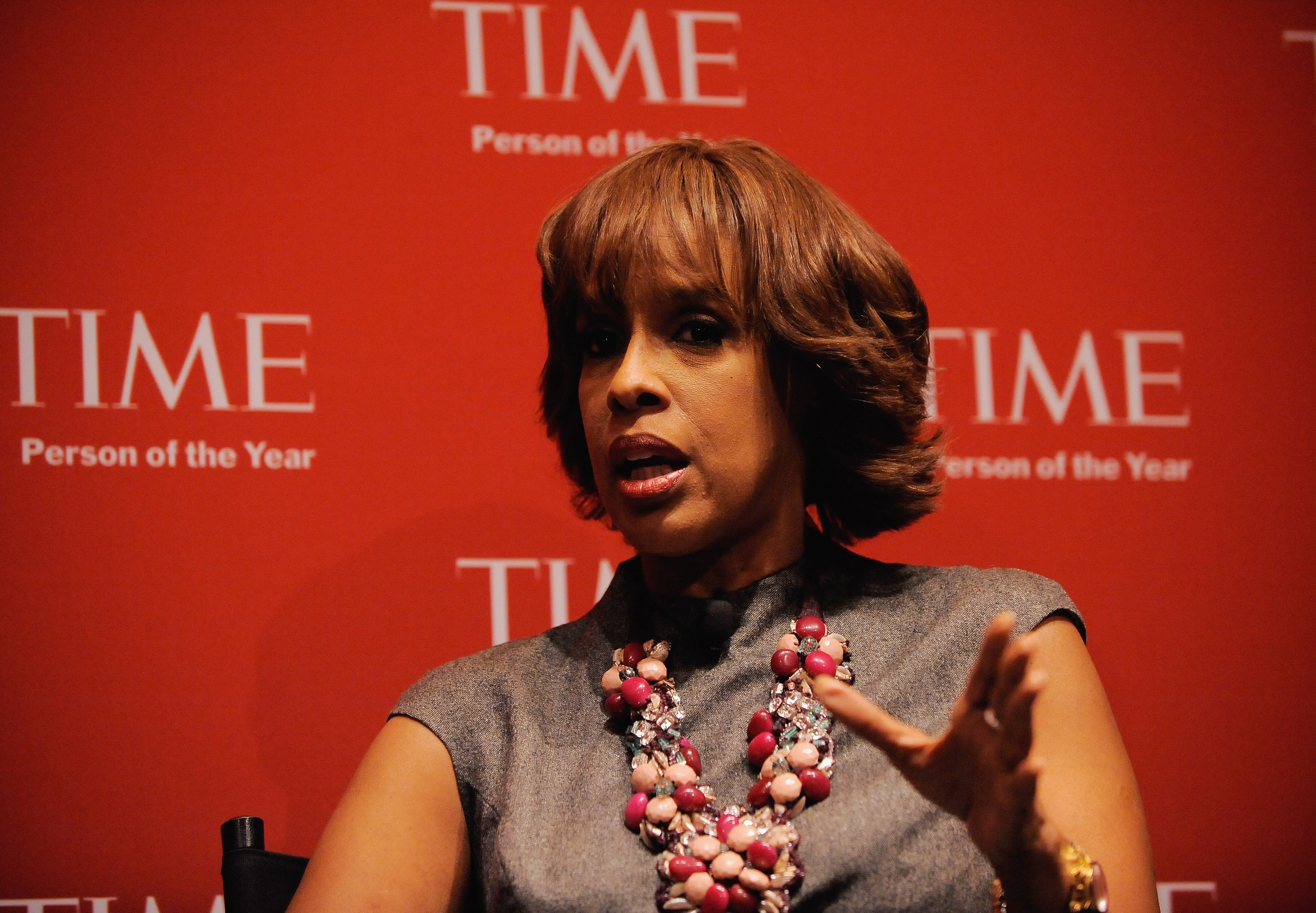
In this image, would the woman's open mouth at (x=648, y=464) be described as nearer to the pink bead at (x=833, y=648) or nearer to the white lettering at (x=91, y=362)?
the pink bead at (x=833, y=648)

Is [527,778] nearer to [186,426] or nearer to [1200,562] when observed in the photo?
[186,426]

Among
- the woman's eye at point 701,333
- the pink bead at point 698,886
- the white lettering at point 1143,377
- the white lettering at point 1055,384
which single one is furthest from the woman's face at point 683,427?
the white lettering at point 1143,377

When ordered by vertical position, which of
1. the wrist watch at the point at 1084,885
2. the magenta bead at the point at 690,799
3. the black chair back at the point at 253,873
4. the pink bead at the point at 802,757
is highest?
the pink bead at the point at 802,757

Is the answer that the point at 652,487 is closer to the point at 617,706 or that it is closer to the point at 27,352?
the point at 617,706

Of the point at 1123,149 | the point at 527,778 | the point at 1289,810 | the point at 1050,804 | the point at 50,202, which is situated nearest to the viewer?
the point at 1050,804

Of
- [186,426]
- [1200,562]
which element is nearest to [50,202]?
[186,426]

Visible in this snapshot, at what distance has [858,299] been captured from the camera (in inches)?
58.1

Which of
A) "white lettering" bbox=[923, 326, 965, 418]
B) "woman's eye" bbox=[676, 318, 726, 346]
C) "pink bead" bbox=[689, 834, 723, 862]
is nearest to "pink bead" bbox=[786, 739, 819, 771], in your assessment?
"pink bead" bbox=[689, 834, 723, 862]

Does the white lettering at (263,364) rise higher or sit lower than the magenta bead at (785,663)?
higher

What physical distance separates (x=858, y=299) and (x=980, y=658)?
1.91 feet

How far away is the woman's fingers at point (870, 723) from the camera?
1.03m

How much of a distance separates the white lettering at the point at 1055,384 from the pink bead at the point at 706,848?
0.96 meters

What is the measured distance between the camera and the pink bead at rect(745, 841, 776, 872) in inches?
48.0

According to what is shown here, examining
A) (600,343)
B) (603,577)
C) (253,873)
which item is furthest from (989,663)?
(603,577)
